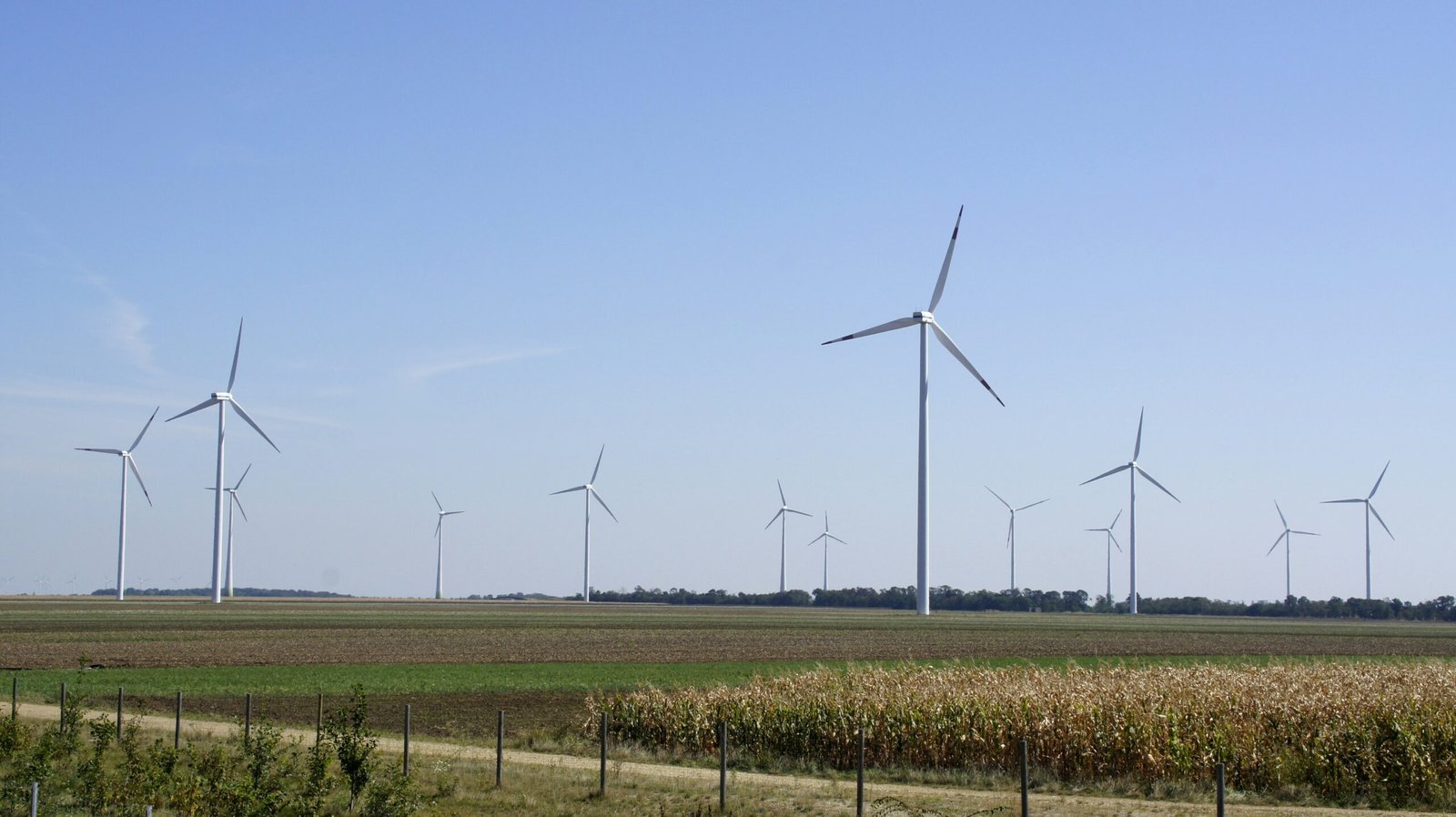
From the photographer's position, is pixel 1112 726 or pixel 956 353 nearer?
pixel 1112 726

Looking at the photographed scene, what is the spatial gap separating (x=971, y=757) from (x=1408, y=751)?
1129cm

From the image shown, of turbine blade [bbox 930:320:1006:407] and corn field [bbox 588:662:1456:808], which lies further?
turbine blade [bbox 930:320:1006:407]

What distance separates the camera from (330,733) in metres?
29.8

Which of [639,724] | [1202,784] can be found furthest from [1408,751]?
[639,724]

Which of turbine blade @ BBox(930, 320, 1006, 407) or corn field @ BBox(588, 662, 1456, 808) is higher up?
turbine blade @ BBox(930, 320, 1006, 407)

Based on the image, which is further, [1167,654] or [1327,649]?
[1327,649]

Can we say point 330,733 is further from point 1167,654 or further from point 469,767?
point 1167,654

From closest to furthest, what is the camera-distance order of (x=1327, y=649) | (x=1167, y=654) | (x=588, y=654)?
(x=588, y=654), (x=1167, y=654), (x=1327, y=649)

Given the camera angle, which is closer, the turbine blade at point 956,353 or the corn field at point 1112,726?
the corn field at point 1112,726

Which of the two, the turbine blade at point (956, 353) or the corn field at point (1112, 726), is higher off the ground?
the turbine blade at point (956, 353)

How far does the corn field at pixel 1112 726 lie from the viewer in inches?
1428

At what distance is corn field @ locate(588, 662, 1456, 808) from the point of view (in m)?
36.3

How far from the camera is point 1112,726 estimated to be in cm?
3866

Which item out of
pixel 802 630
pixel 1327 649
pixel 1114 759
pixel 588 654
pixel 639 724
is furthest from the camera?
pixel 802 630
